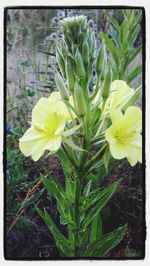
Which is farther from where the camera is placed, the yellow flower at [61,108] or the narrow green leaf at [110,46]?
the narrow green leaf at [110,46]

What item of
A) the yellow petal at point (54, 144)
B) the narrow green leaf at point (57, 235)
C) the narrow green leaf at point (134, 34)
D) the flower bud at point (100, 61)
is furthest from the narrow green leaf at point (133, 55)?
the narrow green leaf at point (57, 235)

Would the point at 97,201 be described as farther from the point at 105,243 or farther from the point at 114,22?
the point at 114,22

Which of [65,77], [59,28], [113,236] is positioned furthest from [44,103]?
[113,236]

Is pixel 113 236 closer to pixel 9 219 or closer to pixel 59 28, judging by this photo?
pixel 9 219

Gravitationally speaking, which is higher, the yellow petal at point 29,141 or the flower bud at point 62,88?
the flower bud at point 62,88

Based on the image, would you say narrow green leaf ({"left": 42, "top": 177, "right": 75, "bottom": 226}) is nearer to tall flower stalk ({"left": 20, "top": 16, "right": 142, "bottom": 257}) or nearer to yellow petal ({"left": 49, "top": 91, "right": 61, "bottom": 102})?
tall flower stalk ({"left": 20, "top": 16, "right": 142, "bottom": 257})

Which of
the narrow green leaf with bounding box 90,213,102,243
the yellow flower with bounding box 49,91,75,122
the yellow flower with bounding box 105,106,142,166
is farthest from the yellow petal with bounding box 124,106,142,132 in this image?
the narrow green leaf with bounding box 90,213,102,243

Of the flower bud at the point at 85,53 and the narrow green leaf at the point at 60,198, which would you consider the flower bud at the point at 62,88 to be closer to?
the flower bud at the point at 85,53
